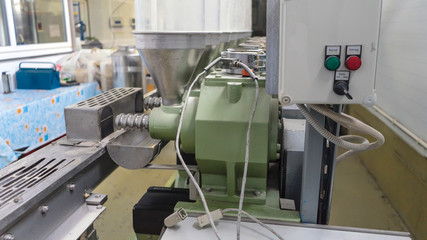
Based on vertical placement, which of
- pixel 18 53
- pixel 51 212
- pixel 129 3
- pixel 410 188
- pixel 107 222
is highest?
pixel 129 3

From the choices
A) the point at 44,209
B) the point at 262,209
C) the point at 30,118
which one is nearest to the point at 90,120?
the point at 44,209

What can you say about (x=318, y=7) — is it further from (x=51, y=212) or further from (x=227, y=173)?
(x=51, y=212)

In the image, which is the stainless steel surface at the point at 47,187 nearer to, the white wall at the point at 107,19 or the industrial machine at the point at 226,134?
the industrial machine at the point at 226,134

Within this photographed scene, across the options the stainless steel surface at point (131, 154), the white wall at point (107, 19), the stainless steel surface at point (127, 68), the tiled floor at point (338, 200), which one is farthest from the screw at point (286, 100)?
the white wall at point (107, 19)

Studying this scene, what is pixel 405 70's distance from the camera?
6.89 ft

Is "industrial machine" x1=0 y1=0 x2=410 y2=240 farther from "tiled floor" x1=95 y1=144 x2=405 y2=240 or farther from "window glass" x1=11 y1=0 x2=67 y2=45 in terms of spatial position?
"window glass" x1=11 y1=0 x2=67 y2=45

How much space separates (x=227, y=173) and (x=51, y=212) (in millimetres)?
477

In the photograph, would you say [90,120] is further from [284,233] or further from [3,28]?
[3,28]

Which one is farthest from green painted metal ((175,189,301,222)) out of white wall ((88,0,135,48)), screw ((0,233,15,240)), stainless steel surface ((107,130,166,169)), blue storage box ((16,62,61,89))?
white wall ((88,0,135,48))

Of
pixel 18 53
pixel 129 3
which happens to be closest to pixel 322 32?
pixel 18 53

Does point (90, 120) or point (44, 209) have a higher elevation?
point (90, 120)

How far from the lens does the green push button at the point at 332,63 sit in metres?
0.71

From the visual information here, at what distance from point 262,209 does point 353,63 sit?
501 millimetres

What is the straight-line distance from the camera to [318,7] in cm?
70
